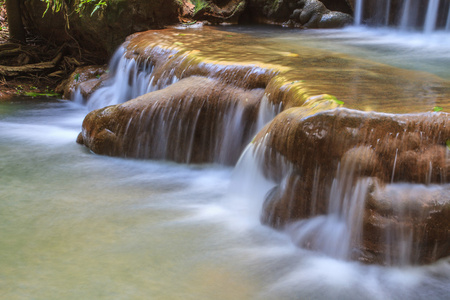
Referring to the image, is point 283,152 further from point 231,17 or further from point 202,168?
point 231,17

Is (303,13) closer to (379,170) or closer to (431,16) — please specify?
(431,16)

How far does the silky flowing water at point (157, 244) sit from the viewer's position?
331 centimetres

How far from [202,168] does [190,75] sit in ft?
4.32

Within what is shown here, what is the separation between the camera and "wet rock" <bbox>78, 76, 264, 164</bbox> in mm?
5445

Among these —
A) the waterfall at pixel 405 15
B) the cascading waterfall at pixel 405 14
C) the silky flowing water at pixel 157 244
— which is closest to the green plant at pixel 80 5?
the silky flowing water at pixel 157 244

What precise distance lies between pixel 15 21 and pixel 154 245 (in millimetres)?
7769

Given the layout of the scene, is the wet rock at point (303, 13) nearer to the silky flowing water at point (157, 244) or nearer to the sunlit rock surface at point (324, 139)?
the sunlit rock surface at point (324, 139)

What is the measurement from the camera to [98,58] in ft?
31.9

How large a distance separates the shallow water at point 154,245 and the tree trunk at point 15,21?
517cm

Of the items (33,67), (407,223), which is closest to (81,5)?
(33,67)

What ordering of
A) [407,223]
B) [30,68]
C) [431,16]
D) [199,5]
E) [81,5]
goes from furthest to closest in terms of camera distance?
[199,5]
[431,16]
[30,68]
[81,5]
[407,223]

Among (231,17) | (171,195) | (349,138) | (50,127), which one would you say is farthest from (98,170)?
(231,17)

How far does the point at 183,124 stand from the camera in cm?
570

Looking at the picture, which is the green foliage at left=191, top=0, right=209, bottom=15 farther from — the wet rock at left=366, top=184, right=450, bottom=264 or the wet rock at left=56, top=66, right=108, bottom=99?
the wet rock at left=366, top=184, right=450, bottom=264
